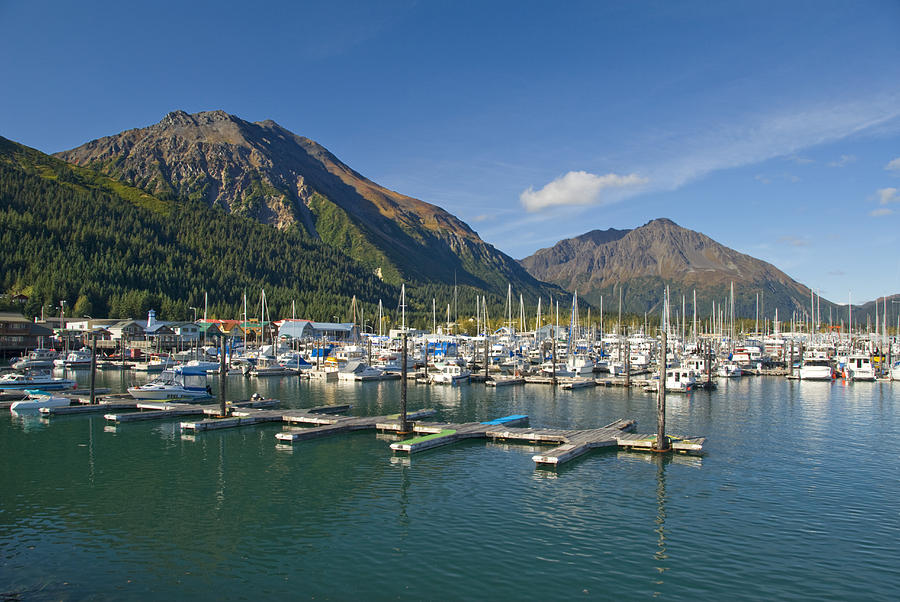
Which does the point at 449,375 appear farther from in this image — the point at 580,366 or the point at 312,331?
the point at 312,331

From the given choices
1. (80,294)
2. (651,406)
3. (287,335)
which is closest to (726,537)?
(651,406)

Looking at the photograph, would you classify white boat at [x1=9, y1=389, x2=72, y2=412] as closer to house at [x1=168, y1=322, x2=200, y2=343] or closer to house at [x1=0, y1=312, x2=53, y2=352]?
house at [x1=0, y1=312, x2=53, y2=352]

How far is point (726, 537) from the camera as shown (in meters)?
26.3

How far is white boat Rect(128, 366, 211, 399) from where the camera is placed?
66.2 metres

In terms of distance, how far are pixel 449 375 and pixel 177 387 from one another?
4113 centimetres

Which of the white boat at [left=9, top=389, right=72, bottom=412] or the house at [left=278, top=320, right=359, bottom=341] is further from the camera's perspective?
the house at [left=278, top=320, right=359, bottom=341]

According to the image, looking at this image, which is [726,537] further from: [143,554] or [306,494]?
[143,554]

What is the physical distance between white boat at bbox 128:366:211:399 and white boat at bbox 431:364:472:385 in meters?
34.8

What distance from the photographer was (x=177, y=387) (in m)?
69.0

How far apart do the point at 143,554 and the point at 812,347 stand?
159530 mm

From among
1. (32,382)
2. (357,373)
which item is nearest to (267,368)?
(357,373)

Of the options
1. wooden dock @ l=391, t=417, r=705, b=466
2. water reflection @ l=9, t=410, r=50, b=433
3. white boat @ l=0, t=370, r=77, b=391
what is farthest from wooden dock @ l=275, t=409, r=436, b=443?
white boat @ l=0, t=370, r=77, b=391

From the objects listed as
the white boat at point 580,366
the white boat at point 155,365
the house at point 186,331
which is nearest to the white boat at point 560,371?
the white boat at point 580,366

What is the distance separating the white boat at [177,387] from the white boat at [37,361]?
4552 cm
